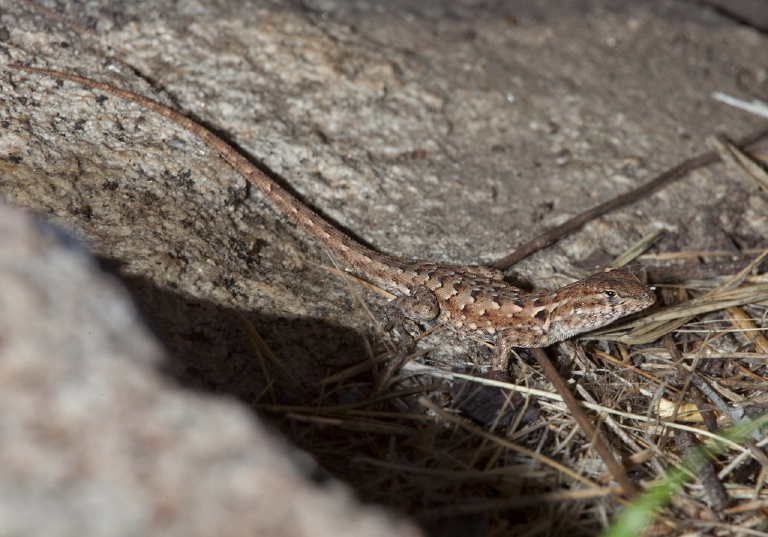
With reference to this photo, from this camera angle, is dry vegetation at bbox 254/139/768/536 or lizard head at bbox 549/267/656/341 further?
lizard head at bbox 549/267/656/341

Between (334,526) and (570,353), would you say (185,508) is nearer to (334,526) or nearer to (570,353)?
(334,526)

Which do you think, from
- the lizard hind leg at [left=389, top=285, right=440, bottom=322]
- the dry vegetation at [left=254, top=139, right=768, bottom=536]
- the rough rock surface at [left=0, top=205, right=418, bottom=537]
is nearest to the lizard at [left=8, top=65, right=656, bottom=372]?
the lizard hind leg at [left=389, top=285, right=440, bottom=322]

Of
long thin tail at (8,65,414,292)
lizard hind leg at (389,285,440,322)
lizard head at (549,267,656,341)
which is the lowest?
lizard hind leg at (389,285,440,322)

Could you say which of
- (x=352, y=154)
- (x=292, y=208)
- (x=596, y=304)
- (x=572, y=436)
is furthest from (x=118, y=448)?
(x=352, y=154)

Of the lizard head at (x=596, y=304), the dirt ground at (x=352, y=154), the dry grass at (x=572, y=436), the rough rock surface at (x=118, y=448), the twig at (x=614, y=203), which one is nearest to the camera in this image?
the rough rock surface at (x=118, y=448)

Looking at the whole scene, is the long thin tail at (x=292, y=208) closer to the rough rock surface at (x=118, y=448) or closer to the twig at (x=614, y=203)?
the twig at (x=614, y=203)

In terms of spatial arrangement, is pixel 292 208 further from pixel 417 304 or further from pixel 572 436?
pixel 572 436

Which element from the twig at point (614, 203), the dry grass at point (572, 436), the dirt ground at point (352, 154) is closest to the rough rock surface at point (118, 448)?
the dirt ground at point (352, 154)

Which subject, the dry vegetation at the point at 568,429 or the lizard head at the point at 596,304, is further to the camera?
the lizard head at the point at 596,304

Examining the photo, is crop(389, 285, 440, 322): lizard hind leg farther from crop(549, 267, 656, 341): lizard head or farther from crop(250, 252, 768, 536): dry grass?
crop(549, 267, 656, 341): lizard head

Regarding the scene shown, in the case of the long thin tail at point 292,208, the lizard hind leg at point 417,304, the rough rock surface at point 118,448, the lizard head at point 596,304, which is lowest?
the lizard hind leg at point 417,304
